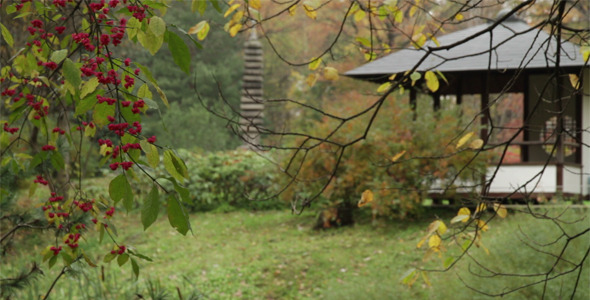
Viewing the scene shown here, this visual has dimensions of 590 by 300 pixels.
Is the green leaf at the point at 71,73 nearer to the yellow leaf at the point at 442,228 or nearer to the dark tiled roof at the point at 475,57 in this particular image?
the yellow leaf at the point at 442,228

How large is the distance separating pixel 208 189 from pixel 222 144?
391 cm

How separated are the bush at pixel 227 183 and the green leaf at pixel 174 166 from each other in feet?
34.4

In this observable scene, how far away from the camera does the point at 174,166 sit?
4.27 ft

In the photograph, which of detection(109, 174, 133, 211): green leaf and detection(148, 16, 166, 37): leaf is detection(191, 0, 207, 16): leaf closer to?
detection(148, 16, 166, 37): leaf

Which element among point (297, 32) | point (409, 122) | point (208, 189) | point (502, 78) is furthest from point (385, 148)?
point (297, 32)

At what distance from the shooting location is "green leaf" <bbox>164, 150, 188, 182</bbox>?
50.0 inches

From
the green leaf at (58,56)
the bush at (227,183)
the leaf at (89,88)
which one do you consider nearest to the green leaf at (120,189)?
the leaf at (89,88)

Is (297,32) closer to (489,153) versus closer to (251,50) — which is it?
(251,50)

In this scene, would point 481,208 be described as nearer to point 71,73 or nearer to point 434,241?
point 434,241

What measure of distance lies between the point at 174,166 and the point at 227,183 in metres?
11.1

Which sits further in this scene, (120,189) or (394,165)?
(394,165)

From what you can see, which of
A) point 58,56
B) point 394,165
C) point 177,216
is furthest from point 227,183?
point 177,216

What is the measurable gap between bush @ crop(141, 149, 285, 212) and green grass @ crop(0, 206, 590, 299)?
947 millimetres

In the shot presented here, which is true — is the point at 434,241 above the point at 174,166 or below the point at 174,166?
below
